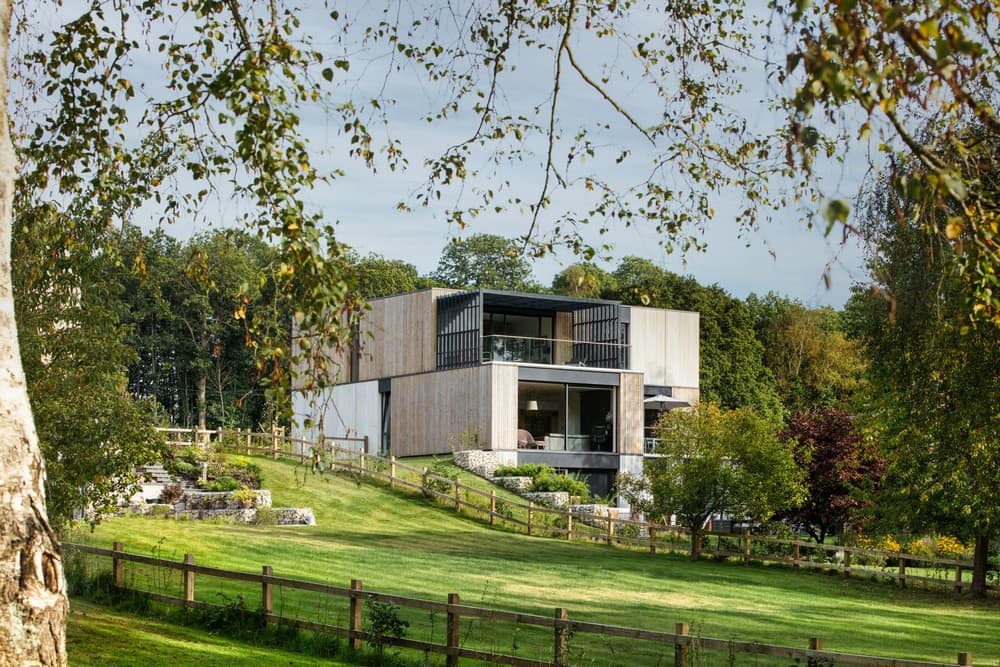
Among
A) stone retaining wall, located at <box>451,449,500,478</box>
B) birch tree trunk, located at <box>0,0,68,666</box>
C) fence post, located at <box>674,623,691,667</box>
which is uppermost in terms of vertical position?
birch tree trunk, located at <box>0,0,68,666</box>

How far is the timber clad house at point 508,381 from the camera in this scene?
132 feet

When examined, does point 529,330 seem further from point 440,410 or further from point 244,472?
point 244,472

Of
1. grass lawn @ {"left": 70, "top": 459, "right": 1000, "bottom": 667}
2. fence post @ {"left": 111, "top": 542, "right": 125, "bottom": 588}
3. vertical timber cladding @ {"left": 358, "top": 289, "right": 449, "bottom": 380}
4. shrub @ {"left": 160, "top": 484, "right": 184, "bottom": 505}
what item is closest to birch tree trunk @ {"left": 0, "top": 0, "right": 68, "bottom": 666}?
grass lawn @ {"left": 70, "top": 459, "right": 1000, "bottom": 667}

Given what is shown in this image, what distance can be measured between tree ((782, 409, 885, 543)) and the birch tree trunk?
1061 inches

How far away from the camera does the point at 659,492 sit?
29.9 metres

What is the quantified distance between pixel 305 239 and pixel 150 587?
34.8 ft

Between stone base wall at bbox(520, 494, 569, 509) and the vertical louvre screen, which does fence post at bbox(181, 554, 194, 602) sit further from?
the vertical louvre screen

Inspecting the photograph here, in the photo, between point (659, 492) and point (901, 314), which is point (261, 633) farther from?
point (659, 492)

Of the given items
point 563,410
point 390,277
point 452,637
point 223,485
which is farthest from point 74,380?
point 390,277

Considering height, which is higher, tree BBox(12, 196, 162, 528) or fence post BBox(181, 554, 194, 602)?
tree BBox(12, 196, 162, 528)

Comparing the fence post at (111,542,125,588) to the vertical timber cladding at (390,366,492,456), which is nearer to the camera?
the fence post at (111,542,125,588)

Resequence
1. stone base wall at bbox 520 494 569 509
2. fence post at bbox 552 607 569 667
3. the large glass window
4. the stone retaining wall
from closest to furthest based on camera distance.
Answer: fence post at bbox 552 607 569 667
stone base wall at bbox 520 494 569 509
the stone retaining wall
the large glass window

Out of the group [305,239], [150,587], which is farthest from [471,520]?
[305,239]

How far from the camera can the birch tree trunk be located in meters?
6.52
